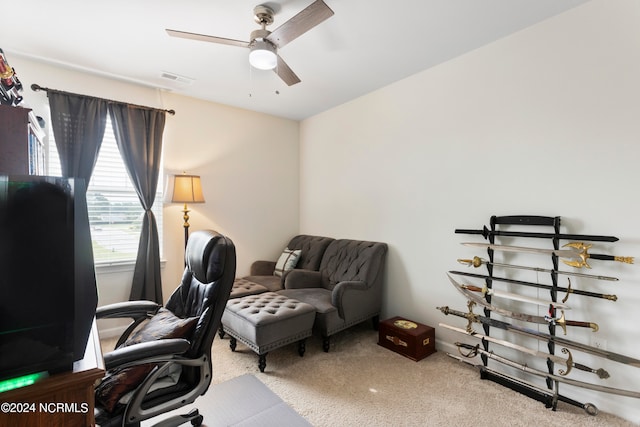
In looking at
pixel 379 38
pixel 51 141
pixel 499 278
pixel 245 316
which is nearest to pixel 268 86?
pixel 379 38

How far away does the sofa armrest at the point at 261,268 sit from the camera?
391 cm

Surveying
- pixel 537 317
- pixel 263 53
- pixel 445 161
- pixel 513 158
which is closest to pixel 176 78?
pixel 263 53

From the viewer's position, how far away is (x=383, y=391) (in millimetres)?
2172

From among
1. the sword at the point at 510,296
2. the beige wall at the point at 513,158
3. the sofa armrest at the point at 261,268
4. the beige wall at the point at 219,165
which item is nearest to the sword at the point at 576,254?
the beige wall at the point at 513,158

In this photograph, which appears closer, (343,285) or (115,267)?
(343,285)

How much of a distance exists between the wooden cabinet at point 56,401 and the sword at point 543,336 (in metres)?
2.40

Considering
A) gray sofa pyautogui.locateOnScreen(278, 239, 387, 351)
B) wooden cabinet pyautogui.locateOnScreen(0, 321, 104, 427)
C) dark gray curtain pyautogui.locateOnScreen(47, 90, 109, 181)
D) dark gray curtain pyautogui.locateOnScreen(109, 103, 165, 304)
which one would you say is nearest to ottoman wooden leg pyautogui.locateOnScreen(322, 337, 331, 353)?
gray sofa pyautogui.locateOnScreen(278, 239, 387, 351)

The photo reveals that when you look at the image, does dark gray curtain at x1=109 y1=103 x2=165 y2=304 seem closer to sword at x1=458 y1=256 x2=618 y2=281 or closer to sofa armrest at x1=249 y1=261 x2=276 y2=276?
sofa armrest at x1=249 y1=261 x2=276 y2=276

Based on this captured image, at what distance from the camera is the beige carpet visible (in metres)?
1.88

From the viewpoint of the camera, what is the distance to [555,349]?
6.95 ft

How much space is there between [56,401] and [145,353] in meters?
0.37

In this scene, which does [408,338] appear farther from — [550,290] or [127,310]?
[127,310]

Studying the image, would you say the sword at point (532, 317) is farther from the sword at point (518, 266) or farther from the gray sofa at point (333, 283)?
the gray sofa at point (333, 283)

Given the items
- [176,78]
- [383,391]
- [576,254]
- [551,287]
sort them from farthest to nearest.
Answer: [176,78] < [383,391] < [551,287] < [576,254]
